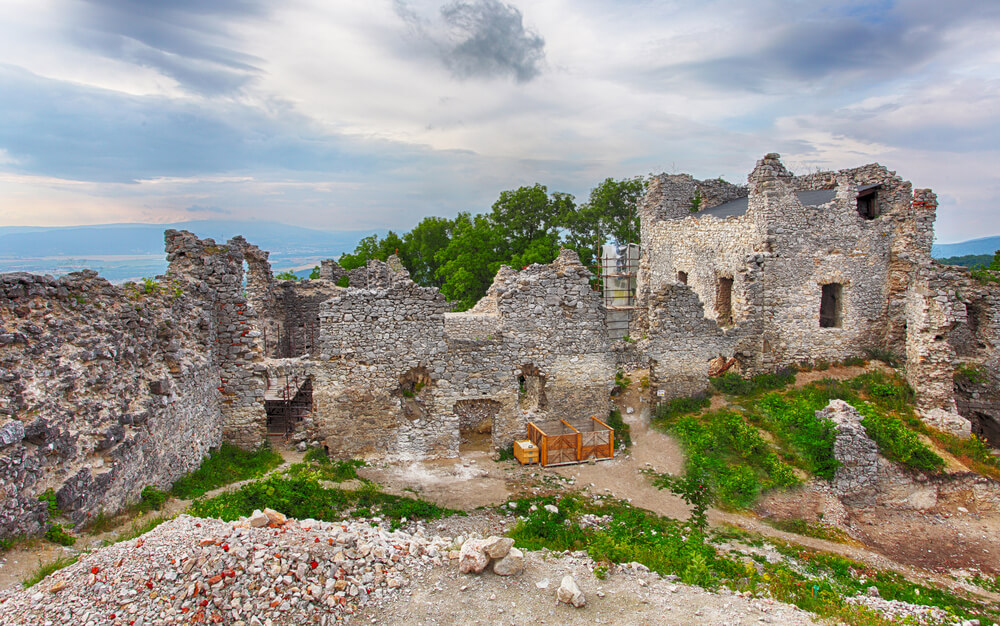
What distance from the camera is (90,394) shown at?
828 centimetres

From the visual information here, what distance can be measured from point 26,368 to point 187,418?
361cm

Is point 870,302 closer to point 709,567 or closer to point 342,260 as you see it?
point 709,567

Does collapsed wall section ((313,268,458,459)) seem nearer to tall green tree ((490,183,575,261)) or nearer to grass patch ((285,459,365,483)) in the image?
grass patch ((285,459,365,483))

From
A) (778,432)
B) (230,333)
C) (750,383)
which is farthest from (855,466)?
(230,333)

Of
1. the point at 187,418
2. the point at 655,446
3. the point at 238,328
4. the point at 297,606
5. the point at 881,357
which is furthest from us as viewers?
the point at 881,357

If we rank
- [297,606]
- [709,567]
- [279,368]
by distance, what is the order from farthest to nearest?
[279,368] < [709,567] < [297,606]

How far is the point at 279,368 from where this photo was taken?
13531 mm

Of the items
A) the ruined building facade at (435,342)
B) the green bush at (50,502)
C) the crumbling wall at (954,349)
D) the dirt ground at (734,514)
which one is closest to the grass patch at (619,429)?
the dirt ground at (734,514)

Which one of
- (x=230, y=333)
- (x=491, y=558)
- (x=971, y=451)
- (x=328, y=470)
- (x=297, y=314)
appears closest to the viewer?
(x=491, y=558)

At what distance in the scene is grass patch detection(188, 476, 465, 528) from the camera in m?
9.53

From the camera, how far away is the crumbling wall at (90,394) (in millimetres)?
7062

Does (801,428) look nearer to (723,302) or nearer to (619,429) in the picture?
(619,429)

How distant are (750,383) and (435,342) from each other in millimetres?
9614

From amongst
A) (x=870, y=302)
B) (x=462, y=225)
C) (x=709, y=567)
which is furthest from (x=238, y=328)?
(x=462, y=225)
